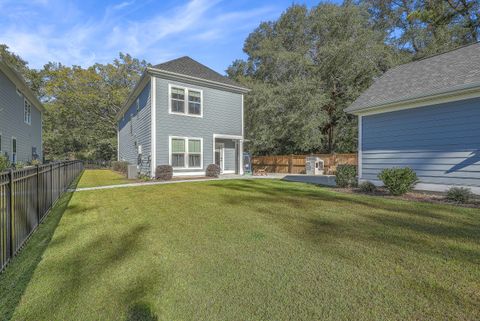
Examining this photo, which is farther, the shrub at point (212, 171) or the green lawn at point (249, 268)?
the shrub at point (212, 171)

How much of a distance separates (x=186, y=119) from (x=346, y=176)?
9.36 meters

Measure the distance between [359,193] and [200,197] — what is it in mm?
5769

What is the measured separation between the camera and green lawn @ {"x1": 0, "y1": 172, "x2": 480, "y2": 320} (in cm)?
225

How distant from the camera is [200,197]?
7953 mm

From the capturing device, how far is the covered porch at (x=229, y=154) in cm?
1666

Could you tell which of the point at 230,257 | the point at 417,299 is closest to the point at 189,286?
the point at 230,257

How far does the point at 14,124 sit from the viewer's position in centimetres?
1404

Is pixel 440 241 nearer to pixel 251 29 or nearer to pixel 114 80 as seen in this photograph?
pixel 251 29

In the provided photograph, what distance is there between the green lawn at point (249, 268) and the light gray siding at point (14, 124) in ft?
35.2

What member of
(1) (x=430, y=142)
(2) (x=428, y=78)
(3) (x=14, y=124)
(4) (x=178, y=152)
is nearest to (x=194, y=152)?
(4) (x=178, y=152)

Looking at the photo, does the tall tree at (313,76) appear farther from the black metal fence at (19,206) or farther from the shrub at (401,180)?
the black metal fence at (19,206)

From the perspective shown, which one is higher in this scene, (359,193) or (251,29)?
(251,29)

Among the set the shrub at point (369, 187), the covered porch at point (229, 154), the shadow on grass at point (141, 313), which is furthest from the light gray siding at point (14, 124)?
the shrub at point (369, 187)

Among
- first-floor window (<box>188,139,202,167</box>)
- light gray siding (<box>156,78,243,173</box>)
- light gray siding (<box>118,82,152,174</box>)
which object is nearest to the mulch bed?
first-floor window (<box>188,139,202,167</box>)
